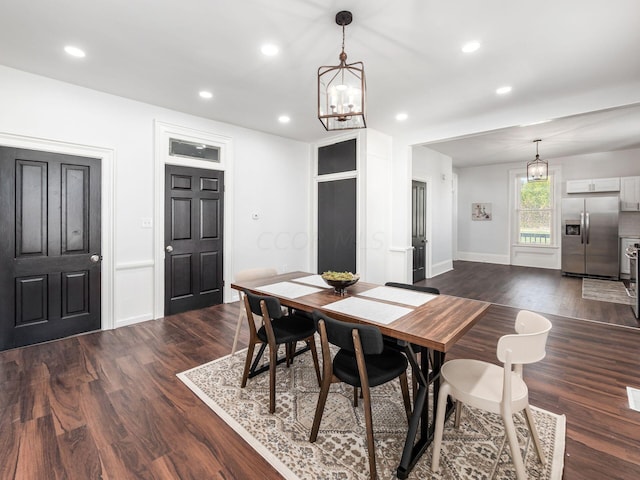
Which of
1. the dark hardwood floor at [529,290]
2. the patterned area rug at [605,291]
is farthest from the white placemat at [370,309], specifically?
the patterned area rug at [605,291]

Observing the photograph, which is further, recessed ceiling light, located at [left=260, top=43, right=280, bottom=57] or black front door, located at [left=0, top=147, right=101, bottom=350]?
black front door, located at [left=0, top=147, right=101, bottom=350]

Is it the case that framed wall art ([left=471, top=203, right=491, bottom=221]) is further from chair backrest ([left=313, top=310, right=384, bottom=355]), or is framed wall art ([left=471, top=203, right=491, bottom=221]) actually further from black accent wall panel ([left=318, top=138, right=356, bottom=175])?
chair backrest ([left=313, top=310, right=384, bottom=355])

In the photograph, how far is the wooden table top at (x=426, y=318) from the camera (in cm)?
159

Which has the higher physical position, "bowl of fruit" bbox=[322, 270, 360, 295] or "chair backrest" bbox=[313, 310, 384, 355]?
"bowl of fruit" bbox=[322, 270, 360, 295]

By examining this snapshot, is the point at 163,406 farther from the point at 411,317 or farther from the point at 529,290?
the point at 529,290

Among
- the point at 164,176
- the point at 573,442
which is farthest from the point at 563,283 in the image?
the point at 164,176

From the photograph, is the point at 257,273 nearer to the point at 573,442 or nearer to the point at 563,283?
the point at 573,442

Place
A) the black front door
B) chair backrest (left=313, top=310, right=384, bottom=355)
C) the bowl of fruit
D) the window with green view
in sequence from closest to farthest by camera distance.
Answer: chair backrest (left=313, top=310, right=384, bottom=355) < the bowl of fruit < the black front door < the window with green view

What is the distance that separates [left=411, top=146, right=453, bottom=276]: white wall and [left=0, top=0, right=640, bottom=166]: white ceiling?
2221mm

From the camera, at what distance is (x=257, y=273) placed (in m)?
3.27

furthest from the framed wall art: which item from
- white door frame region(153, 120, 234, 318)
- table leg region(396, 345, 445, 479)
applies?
table leg region(396, 345, 445, 479)

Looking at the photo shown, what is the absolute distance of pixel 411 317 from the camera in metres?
1.88

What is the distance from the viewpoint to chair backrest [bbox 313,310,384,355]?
157 centimetres

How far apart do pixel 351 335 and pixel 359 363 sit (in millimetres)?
148
